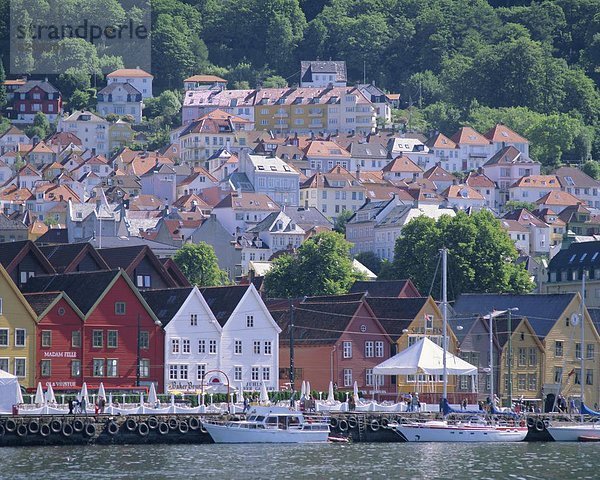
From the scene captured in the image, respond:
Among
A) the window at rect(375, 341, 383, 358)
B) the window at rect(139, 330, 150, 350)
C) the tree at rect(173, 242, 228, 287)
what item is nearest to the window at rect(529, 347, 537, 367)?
the window at rect(375, 341, 383, 358)

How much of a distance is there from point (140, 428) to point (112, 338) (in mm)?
16747

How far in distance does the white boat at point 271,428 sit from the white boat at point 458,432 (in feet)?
14.9

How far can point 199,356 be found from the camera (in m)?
110

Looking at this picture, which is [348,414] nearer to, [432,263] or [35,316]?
[35,316]

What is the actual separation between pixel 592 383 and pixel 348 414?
33.0 metres

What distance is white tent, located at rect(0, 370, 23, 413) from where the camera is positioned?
91.4 m

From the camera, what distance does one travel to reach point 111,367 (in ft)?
348

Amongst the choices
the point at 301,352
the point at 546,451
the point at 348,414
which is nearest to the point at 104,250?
the point at 301,352

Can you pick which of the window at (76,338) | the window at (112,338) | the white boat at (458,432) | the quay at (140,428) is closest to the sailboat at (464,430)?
the white boat at (458,432)

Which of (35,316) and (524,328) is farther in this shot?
(524,328)

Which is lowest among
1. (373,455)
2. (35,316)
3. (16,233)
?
(373,455)

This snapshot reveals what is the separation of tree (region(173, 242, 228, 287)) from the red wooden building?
201 ft

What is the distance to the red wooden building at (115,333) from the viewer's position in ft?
345

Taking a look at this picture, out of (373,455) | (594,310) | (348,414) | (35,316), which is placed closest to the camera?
(373,455)
